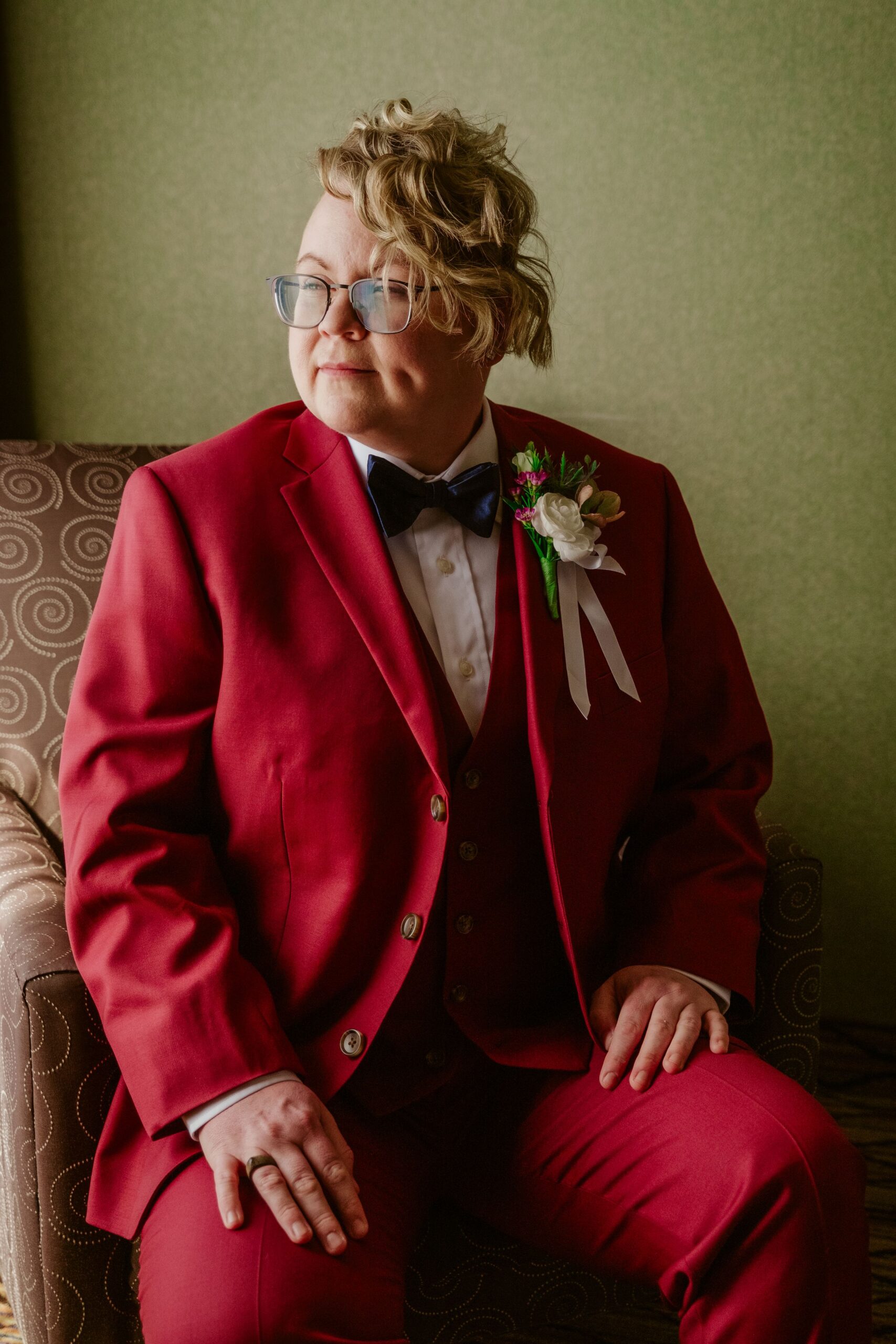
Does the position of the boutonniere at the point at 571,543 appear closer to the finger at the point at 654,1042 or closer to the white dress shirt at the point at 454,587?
the white dress shirt at the point at 454,587

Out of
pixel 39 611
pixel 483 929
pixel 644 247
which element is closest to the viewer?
pixel 483 929

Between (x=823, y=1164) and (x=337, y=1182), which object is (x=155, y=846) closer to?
(x=337, y=1182)

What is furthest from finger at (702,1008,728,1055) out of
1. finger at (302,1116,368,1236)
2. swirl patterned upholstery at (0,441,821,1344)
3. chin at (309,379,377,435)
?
chin at (309,379,377,435)

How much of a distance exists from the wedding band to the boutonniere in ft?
1.91

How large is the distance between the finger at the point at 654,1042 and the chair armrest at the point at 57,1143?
0.57m

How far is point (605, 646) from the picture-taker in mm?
1312

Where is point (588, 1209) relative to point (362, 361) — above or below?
below

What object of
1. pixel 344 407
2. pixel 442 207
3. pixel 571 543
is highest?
pixel 442 207

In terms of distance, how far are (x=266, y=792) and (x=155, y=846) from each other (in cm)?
13

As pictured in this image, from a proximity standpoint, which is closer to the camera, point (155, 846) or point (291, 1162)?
point (291, 1162)

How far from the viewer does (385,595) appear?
120 centimetres

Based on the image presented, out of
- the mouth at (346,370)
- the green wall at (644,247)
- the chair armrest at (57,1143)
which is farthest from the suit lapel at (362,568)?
the green wall at (644,247)

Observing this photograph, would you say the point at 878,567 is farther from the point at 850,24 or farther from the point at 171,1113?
the point at 171,1113

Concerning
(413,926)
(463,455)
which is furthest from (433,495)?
(413,926)
